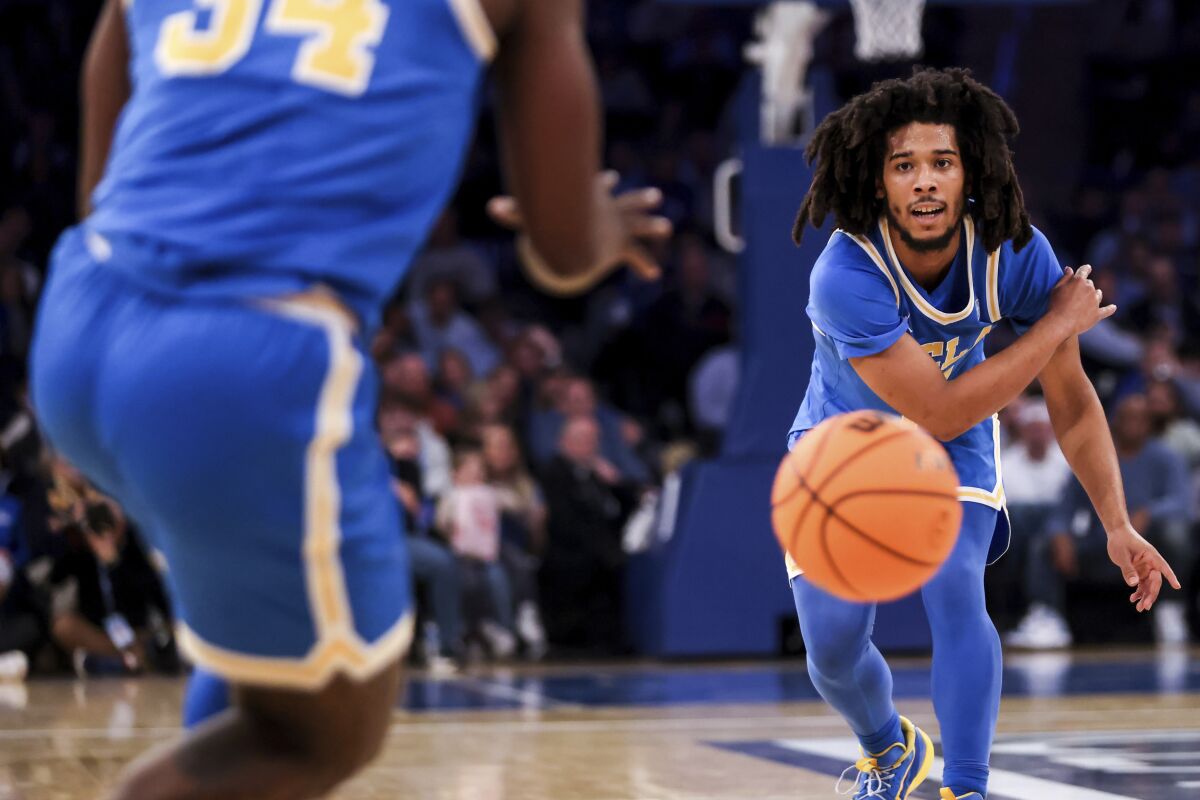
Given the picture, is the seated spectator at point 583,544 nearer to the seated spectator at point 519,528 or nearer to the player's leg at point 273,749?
the seated spectator at point 519,528

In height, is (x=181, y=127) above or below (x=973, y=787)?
above

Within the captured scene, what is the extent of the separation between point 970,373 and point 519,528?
25.1 ft

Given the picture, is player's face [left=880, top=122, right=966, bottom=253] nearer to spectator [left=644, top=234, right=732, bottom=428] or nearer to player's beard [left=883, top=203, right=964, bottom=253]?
player's beard [left=883, top=203, right=964, bottom=253]

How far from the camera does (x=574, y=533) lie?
40.2 ft

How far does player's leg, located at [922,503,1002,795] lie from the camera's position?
476 cm

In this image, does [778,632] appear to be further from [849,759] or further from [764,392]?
[849,759]

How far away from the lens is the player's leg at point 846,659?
486cm

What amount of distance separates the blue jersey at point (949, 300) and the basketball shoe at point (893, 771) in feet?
2.47

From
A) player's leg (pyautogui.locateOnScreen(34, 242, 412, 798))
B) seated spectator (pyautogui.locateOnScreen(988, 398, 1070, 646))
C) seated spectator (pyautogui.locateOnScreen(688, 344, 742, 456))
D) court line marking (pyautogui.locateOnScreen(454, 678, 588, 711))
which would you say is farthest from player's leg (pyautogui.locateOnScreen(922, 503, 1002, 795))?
seated spectator (pyautogui.locateOnScreen(688, 344, 742, 456))

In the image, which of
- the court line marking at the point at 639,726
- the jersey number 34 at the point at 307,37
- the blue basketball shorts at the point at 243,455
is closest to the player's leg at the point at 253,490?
the blue basketball shorts at the point at 243,455

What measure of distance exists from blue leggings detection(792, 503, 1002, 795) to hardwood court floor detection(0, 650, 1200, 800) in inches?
36.9

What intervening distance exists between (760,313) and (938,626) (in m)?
6.88

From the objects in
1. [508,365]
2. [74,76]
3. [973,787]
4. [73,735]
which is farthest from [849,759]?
[74,76]

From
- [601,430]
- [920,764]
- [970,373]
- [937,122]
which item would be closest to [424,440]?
[601,430]
